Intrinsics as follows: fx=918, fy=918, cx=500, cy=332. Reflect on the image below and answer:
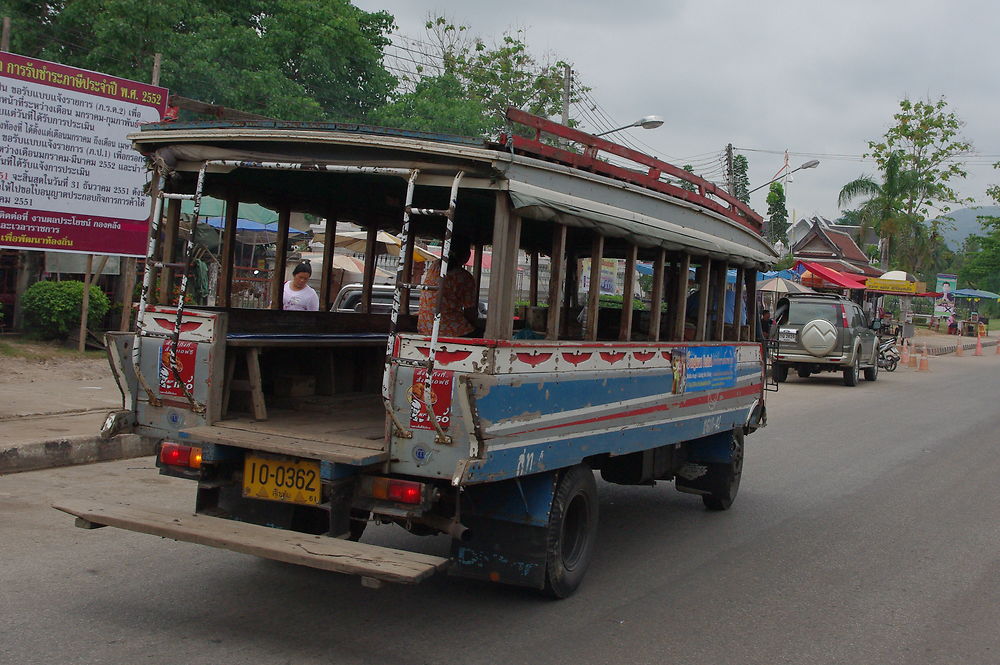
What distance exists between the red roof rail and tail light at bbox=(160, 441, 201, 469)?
227cm

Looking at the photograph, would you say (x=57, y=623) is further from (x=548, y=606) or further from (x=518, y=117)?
(x=518, y=117)

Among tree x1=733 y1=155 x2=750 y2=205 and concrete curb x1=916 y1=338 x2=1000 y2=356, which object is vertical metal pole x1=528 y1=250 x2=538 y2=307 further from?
tree x1=733 y1=155 x2=750 y2=205

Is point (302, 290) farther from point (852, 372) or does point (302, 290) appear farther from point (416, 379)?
point (852, 372)

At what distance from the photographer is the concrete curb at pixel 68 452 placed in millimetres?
7379

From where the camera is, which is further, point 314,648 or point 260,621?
point 260,621

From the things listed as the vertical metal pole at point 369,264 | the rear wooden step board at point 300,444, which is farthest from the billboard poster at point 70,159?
the rear wooden step board at point 300,444

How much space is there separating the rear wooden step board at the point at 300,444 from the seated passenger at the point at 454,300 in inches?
43.0

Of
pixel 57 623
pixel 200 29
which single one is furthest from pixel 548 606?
pixel 200 29

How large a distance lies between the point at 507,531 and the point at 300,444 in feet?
3.85

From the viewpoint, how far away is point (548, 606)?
5094mm

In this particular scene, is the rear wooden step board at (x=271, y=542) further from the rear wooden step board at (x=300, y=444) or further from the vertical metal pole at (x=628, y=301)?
the vertical metal pole at (x=628, y=301)

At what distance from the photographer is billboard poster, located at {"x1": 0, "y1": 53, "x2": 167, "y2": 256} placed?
33.0 ft

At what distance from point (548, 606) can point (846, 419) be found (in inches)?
422

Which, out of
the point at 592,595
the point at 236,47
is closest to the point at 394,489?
the point at 592,595
